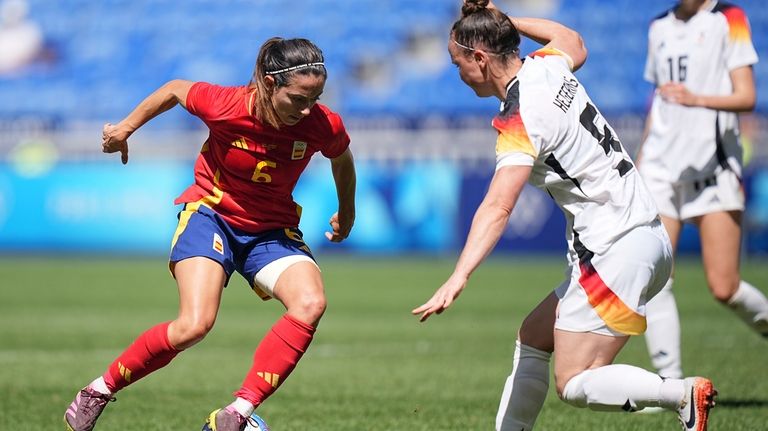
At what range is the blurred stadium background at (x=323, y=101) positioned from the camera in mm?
19562

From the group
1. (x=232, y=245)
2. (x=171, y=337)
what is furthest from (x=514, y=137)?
(x=171, y=337)

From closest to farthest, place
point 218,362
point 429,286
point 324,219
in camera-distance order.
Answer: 1. point 218,362
2. point 429,286
3. point 324,219

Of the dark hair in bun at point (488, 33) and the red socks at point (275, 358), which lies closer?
the dark hair in bun at point (488, 33)

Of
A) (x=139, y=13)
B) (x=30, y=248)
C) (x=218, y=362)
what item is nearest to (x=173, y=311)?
(x=218, y=362)

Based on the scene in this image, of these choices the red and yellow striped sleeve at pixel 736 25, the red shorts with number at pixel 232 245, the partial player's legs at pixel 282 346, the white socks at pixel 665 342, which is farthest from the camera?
the red and yellow striped sleeve at pixel 736 25

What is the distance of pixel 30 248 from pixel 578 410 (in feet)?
52.0

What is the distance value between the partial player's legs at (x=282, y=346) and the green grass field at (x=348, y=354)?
87 cm

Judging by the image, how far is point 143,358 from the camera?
518 centimetres

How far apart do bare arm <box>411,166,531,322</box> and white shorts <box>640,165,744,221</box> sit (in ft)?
9.97

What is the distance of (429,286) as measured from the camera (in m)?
14.7

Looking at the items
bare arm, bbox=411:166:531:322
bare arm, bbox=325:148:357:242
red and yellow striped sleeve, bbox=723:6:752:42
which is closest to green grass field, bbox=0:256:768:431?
bare arm, bbox=325:148:357:242

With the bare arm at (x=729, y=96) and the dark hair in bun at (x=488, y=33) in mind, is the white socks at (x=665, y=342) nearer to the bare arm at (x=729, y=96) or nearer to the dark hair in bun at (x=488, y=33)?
the bare arm at (x=729, y=96)

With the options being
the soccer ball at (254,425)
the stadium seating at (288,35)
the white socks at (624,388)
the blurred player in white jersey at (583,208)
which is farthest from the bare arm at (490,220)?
the stadium seating at (288,35)

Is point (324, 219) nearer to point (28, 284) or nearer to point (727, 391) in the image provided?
point (28, 284)
